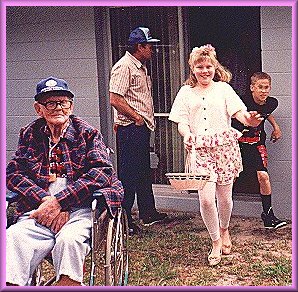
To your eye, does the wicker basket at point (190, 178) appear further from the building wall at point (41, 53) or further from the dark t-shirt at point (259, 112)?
the building wall at point (41, 53)

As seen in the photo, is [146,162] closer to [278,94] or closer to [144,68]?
[144,68]

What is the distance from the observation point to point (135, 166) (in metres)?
4.29

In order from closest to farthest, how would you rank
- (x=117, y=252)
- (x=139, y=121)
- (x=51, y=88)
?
(x=51, y=88) → (x=117, y=252) → (x=139, y=121)

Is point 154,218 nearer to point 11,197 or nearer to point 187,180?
point 187,180

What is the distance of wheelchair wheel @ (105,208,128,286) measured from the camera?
3.40m

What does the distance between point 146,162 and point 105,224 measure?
0.88 m

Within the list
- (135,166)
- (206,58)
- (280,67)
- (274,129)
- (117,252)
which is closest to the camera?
(117,252)

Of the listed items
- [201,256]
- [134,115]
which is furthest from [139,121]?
[201,256]

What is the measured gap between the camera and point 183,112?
388cm

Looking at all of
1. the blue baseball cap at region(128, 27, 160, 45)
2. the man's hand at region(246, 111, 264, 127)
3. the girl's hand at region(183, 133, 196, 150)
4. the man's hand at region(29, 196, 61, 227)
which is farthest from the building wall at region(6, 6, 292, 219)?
the man's hand at region(29, 196, 61, 227)

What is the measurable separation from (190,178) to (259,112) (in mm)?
499

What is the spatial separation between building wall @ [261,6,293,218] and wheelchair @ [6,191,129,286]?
3.01 ft

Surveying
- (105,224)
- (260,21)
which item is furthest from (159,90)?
(105,224)

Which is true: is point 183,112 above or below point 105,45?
below
